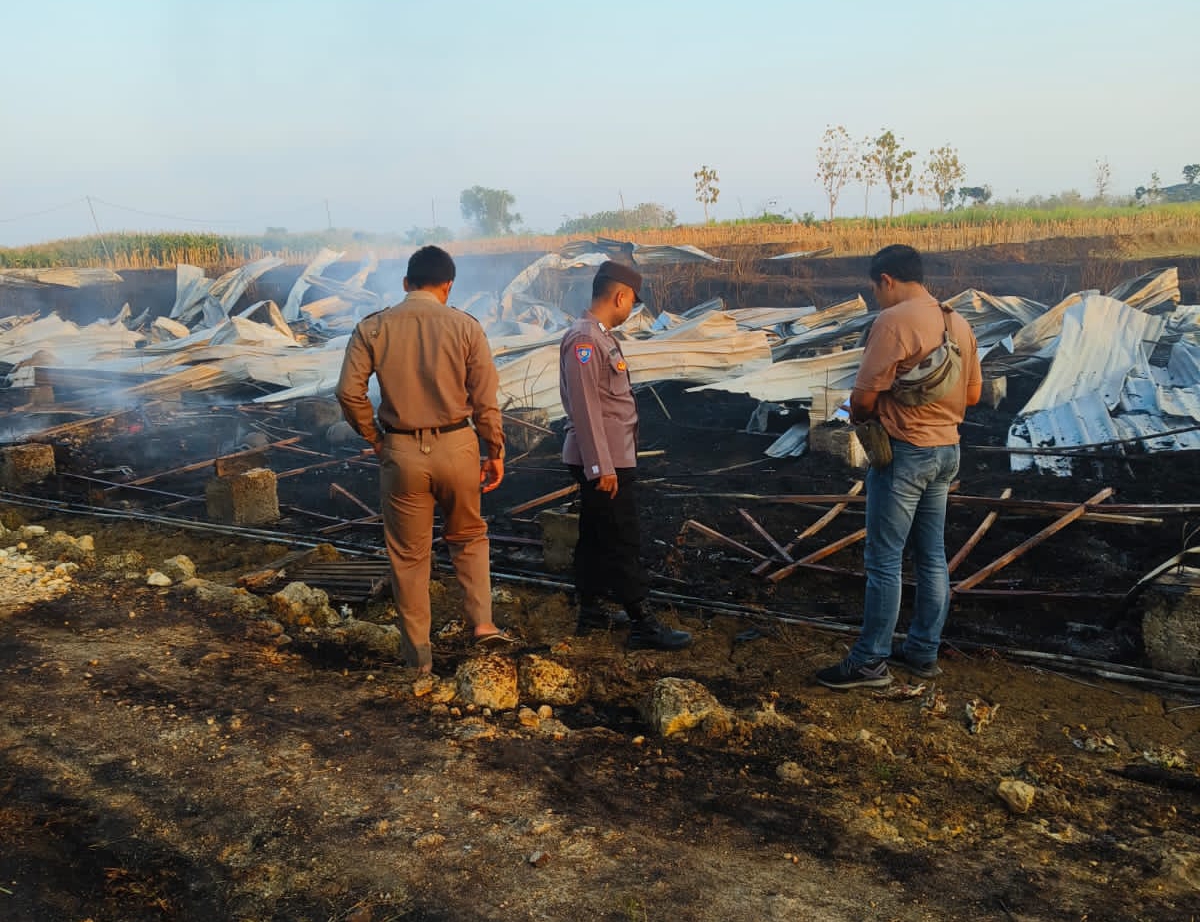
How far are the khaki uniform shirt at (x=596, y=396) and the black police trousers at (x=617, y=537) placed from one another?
136 mm

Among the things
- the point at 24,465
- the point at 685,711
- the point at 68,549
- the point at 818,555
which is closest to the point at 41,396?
the point at 24,465

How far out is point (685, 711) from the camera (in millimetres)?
3746

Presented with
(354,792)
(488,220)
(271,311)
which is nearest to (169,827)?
(354,792)

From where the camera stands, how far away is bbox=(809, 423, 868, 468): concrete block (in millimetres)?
8586

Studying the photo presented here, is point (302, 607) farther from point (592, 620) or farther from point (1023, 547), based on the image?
point (1023, 547)

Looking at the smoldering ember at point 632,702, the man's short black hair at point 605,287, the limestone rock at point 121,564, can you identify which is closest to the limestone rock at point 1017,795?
the smoldering ember at point 632,702

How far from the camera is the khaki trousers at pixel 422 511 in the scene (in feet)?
13.5

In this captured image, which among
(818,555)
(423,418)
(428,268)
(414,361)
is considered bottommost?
(818,555)

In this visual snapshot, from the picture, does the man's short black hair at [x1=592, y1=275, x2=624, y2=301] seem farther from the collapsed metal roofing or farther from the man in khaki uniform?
the collapsed metal roofing

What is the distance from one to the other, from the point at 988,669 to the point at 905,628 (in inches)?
27.3

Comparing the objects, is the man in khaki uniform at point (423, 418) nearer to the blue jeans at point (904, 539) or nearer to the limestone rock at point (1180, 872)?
the blue jeans at point (904, 539)

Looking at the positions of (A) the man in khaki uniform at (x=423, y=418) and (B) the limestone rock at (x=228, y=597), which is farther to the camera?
(B) the limestone rock at (x=228, y=597)

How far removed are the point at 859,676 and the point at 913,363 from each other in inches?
56.2

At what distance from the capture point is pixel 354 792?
10.5 feet
